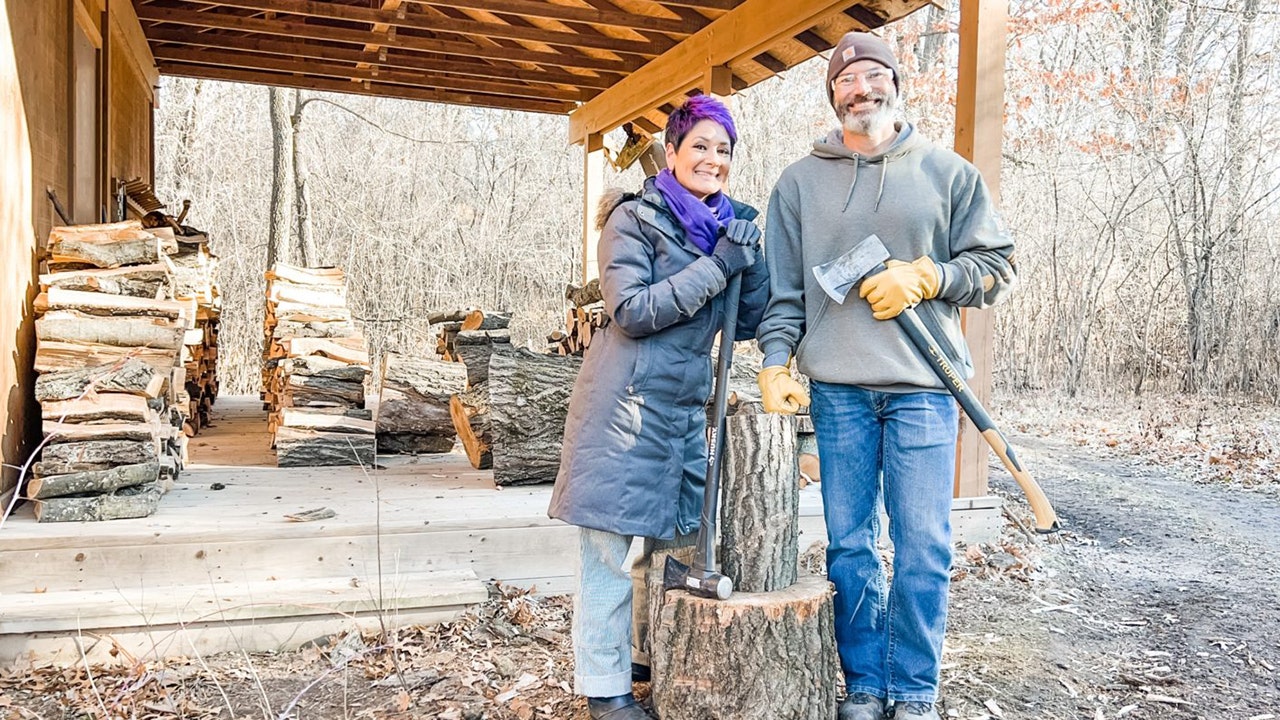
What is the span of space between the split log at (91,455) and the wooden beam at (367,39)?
4.35m

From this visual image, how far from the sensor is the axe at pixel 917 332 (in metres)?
2.56

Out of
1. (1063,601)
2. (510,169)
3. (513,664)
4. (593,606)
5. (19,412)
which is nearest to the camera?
(593,606)

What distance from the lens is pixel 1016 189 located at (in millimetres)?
12547

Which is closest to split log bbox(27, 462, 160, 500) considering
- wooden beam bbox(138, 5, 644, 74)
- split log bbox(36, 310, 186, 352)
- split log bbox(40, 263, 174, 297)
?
split log bbox(36, 310, 186, 352)

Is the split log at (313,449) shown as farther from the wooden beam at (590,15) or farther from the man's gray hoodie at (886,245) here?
the man's gray hoodie at (886,245)

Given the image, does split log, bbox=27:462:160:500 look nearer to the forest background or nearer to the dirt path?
the dirt path

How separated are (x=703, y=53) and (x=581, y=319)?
210cm

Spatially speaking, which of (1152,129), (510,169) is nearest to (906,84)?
(1152,129)

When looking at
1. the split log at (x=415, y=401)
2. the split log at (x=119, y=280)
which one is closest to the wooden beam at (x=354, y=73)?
the split log at (x=415, y=401)

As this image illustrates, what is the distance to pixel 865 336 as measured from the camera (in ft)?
8.58

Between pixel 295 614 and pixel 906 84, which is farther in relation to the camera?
pixel 906 84

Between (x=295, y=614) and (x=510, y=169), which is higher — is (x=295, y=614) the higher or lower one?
the lower one

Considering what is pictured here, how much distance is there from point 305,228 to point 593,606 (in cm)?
1209

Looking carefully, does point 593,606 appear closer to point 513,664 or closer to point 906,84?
point 513,664
